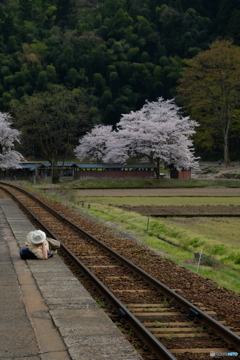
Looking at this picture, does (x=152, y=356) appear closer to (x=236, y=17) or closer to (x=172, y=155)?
(x=172, y=155)

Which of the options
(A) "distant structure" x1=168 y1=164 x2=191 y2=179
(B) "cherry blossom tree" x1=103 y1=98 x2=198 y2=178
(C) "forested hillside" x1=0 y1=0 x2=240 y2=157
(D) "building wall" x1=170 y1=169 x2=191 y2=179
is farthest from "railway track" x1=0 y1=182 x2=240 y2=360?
(C) "forested hillside" x1=0 y1=0 x2=240 y2=157

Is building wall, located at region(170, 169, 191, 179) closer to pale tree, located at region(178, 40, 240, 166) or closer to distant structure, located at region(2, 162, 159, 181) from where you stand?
distant structure, located at region(2, 162, 159, 181)

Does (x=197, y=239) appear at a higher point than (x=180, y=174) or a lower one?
lower

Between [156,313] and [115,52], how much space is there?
11982cm

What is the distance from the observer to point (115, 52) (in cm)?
12450

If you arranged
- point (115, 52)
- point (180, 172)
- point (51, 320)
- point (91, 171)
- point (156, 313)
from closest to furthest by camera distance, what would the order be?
point (51, 320) → point (156, 313) → point (91, 171) → point (180, 172) → point (115, 52)

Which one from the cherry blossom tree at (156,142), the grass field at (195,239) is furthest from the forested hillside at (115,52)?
the grass field at (195,239)

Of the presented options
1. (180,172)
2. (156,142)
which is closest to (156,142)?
(156,142)

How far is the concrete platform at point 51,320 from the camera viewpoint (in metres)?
6.93

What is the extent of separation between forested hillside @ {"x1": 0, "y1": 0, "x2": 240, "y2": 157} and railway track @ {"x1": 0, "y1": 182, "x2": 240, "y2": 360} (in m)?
86.3

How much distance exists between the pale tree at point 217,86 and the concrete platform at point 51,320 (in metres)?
70.2

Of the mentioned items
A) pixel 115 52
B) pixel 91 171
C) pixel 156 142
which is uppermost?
pixel 115 52

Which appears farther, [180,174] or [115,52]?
[115,52]

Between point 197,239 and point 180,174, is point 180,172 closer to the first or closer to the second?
point 180,174
